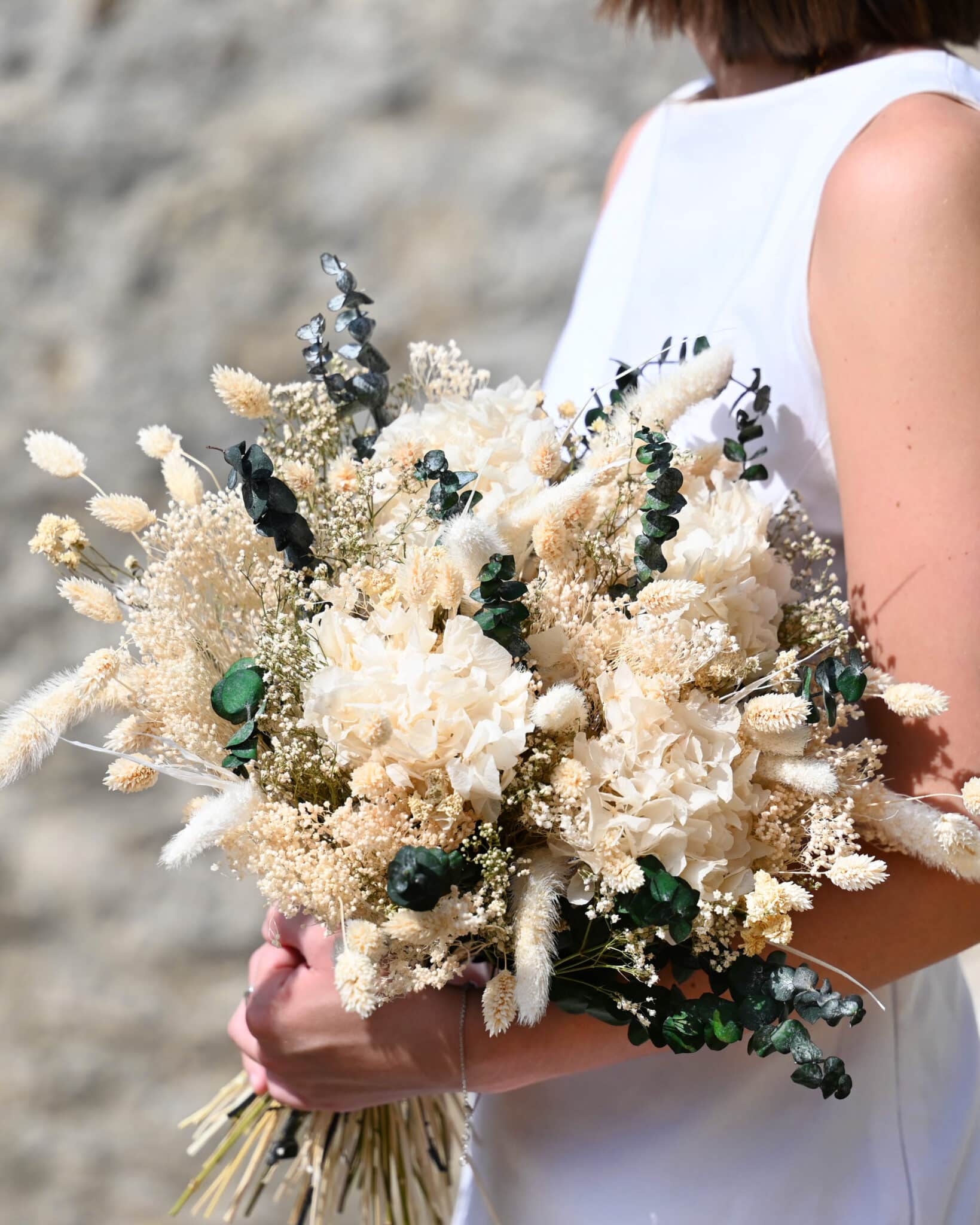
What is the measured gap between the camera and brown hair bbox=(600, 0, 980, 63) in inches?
45.3

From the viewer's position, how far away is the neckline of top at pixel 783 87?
3.46ft

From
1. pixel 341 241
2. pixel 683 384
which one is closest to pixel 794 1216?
pixel 683 384

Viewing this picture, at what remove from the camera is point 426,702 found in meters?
0.76

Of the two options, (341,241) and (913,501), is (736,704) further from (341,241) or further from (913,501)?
(341,241)

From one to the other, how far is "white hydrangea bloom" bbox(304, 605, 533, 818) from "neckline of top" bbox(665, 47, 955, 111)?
0.79m

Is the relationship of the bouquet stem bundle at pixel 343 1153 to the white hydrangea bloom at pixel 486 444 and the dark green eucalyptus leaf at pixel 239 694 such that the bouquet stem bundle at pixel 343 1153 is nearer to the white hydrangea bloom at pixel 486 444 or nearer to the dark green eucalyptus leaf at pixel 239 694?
the dark green eucalyptus leaf at pixel 239 694

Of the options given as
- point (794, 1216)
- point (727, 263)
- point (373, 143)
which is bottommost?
point (794, 1216)

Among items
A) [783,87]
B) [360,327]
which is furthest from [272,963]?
[783,87]

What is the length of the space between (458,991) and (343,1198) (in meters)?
0.57

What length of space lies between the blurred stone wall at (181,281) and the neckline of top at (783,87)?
113 cm

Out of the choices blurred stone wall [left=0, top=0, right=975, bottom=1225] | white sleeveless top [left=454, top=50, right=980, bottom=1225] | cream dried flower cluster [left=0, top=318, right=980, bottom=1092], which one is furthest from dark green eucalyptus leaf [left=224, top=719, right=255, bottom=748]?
blurred stone wall [left=0, top=0, right=975, bottom=1225]

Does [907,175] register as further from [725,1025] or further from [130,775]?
[130,775]

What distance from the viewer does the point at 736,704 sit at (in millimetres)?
866

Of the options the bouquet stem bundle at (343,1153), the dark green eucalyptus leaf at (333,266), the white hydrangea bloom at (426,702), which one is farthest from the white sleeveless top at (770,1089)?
the white hydrangea bloom at (426,702)
